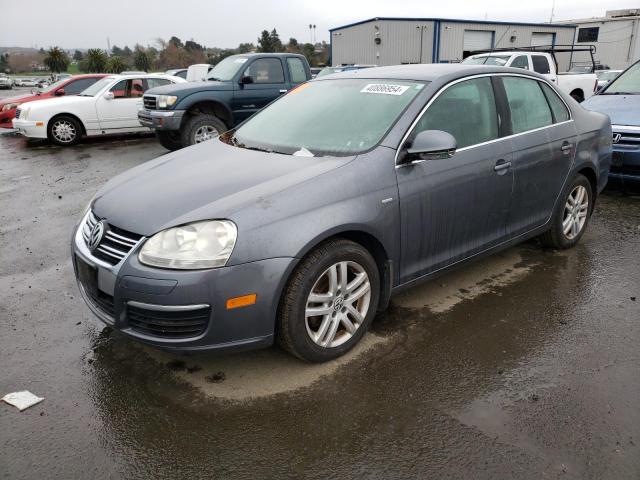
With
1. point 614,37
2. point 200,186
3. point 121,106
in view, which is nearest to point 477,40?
point 614,37

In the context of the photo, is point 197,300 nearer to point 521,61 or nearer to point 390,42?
point 521,61

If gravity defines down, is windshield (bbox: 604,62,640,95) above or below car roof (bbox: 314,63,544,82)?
below

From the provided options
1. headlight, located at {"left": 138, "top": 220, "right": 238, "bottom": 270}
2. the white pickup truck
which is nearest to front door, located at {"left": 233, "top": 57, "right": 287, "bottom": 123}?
the white pickup truck

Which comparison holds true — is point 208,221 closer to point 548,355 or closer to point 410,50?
point 548,355

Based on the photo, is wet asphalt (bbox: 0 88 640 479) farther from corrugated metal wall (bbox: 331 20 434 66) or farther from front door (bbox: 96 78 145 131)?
corrugated metal wall (bbox: 331 20 434 66)

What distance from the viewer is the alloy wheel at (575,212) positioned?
15.4ft

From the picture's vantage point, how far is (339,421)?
2.62 m

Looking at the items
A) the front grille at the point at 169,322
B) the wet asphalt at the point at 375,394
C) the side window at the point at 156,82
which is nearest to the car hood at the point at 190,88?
the side window at the point at 156,82

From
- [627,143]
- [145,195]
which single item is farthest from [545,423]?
[627,143]

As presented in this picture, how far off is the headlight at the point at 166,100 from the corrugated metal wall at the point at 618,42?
3900cm

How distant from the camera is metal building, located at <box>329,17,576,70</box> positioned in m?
32.6

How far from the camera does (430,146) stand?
10.2 ft

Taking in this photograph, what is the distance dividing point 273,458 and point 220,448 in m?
0.26

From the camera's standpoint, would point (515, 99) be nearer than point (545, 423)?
No
